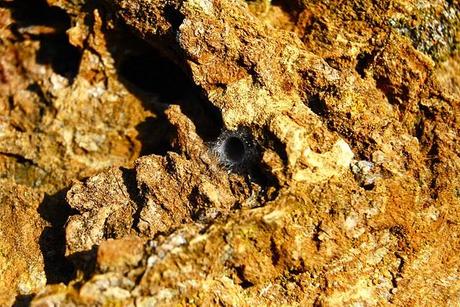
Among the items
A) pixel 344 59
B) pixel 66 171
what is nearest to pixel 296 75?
pixel 344 59

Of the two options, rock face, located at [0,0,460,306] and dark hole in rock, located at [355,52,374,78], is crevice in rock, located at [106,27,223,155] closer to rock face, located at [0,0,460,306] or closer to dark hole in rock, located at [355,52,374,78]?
rock face, located at [0,0,460,306]

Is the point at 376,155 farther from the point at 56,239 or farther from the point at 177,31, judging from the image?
the point at 56,239

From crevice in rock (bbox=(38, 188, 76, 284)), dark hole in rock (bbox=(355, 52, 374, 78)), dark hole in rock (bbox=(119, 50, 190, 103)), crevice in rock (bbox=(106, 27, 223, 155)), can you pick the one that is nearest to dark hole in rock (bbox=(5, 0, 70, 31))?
crevice in rock (bbox=(106, 27, 223, 155))

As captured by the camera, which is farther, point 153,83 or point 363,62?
point 153,83

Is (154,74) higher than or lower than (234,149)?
lower

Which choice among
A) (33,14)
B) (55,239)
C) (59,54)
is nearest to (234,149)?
(55,239)

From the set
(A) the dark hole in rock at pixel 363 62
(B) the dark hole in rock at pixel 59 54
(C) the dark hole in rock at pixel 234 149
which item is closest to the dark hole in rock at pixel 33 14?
(B) the dark hole in rock at pixel 59 54

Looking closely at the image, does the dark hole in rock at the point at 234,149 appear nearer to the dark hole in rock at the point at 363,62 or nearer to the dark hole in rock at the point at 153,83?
the dark hole in rock at the point at 153,83

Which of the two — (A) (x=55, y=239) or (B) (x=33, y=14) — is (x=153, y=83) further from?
(A) (x=55, y=239)
